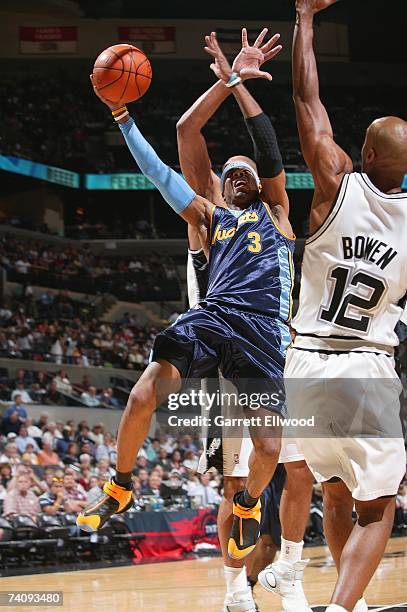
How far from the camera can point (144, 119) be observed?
1009 inches

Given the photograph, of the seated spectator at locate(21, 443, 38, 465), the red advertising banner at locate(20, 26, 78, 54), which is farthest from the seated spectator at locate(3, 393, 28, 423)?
the red advertising banner at locate(20, 26, 78, 54)

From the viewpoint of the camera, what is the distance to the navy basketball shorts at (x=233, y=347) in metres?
4.95

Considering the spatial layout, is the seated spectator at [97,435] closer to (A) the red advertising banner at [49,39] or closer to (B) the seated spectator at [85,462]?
(B) the seated spectator at [85,462]

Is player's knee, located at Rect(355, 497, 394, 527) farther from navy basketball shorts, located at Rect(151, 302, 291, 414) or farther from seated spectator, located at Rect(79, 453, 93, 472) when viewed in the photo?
seated spectator, located at Rect(79, 453, 93, 472)

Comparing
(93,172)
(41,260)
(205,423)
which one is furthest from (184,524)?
(93,172)

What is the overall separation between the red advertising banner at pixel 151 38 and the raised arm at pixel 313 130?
21662 mm

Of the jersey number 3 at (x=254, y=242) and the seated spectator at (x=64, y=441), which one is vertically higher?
the jersey number 3 at (x=254, y=242)

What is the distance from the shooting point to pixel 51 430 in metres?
14.3

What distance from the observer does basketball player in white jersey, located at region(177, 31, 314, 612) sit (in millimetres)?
5367

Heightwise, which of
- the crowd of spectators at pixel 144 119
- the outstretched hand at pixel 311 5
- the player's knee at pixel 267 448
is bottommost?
the player's knee at pixel 267 448

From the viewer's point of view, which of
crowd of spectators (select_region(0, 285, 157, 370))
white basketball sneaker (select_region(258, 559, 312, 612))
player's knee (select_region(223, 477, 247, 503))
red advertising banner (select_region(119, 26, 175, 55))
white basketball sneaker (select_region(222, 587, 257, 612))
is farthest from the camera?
red advertising banner (select_region(119, 26, 175, 55))

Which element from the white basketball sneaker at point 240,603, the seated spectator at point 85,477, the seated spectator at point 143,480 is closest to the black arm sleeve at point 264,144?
the white basketball sneaker at point 240,603

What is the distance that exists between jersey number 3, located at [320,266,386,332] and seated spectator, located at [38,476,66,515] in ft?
26.5

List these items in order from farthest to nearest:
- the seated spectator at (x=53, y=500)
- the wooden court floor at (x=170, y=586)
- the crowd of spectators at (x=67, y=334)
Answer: the crowd of spectators at (x=67, y=334)
the seated spectator at (x=53, y=500)
the wooden court floor at (x=170, y=586)
